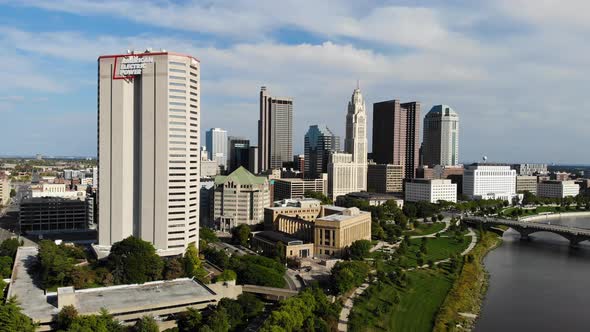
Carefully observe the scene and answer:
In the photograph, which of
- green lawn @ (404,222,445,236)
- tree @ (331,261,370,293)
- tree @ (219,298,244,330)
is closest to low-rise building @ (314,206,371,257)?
tree @ (331,261,370,293)

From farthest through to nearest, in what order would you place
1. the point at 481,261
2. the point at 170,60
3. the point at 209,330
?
the point at 481,261 → the point at 170,60 → the point at 209,330

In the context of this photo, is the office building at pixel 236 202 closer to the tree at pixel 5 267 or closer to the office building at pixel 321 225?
the office building at pixel 321 225

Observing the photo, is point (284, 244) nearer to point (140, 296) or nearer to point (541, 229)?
point (140, 296)

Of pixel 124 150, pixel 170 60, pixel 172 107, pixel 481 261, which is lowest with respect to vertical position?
pixel 481 261

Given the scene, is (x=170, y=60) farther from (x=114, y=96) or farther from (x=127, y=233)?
(x=127, y=233)

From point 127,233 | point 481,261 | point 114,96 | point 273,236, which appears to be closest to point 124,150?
point 114,96

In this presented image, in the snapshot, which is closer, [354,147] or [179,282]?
[179,282]

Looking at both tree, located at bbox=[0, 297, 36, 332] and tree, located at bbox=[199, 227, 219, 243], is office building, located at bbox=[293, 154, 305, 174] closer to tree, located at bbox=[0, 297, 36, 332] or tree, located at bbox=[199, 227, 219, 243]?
tree, located at bbox=[199, 227, 219, 243]
